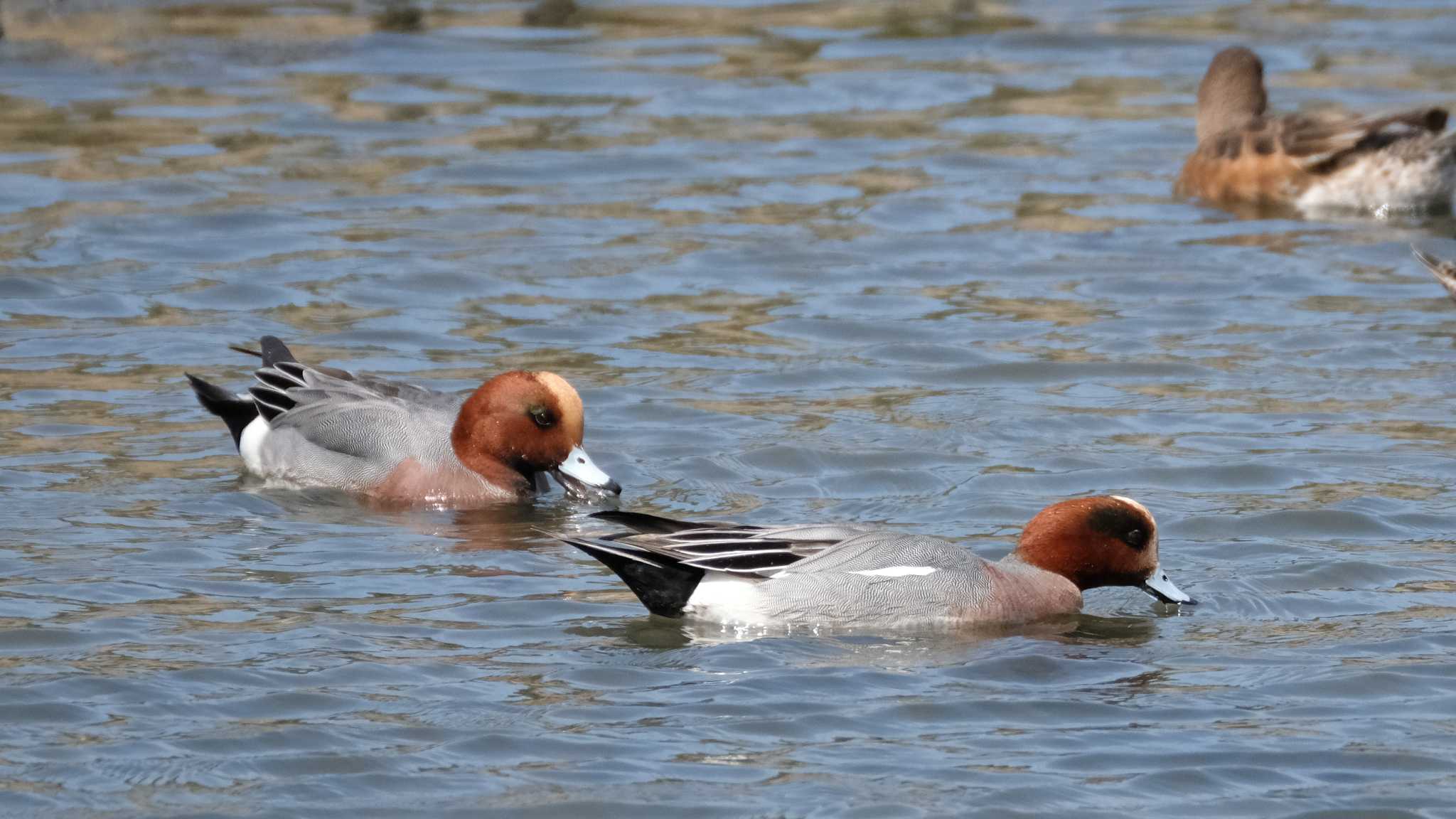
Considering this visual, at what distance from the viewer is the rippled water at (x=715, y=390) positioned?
18.3ft

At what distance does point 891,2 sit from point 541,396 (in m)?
9.53

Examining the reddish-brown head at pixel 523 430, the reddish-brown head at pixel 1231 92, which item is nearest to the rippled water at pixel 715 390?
the reddish-brown head at pixel 523 430

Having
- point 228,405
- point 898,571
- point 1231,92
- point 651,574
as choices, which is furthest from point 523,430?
point 1231,92

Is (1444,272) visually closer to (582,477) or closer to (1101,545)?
(1101,545)

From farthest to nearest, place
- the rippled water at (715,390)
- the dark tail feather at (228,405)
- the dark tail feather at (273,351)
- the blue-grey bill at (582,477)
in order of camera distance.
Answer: the dark tail feather at (273,351)
the dark tail feather at (228,405)
the blue-grey bill at (582,477)
the rippled water at (715,390)

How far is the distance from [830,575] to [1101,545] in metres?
0.85

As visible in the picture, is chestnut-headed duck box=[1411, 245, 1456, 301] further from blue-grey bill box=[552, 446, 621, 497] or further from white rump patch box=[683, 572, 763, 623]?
white rump patch box=[683, 572, 763, 623]

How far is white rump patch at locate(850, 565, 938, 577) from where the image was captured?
21.5 feet

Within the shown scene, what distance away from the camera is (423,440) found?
8320 millimetres

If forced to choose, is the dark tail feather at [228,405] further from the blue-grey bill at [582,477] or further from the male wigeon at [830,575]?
the male wigeon at [830,575]

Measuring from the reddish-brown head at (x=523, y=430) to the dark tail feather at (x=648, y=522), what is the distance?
4.32 feet

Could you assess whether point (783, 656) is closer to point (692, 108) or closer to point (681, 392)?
point (681, 392)

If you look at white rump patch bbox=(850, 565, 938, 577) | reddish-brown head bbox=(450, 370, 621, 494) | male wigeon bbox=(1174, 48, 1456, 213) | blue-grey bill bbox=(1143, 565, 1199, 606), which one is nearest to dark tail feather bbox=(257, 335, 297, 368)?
reddish-brown head bbox=(450, 370, 621, 494)

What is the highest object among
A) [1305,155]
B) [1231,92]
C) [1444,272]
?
[1231,92]
